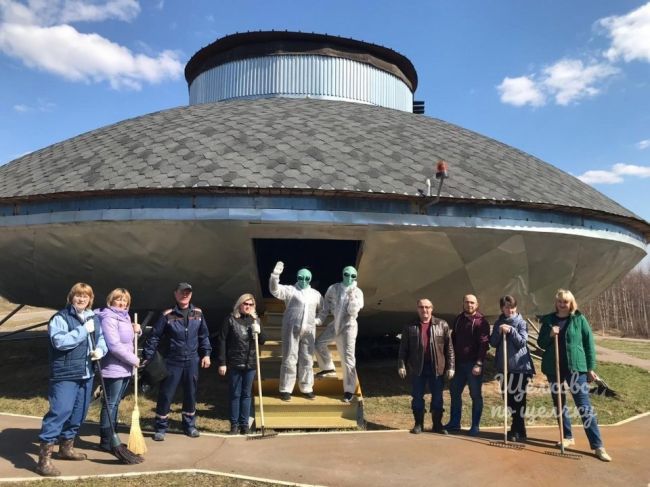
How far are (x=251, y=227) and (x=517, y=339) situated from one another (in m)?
3.83

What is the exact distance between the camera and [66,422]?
488cm

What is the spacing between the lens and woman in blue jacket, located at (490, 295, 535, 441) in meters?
5.68

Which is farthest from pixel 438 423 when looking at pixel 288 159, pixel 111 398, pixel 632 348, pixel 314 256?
pixel 632 348

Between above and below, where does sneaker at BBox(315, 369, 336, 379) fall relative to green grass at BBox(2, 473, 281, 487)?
above

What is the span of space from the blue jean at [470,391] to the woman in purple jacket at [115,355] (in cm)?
370

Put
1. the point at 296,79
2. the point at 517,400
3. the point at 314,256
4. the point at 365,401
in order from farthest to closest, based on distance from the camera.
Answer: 1. the point at 296,79
2. the point at 314,256
3. the point at 365,401
4. the point at 517,400

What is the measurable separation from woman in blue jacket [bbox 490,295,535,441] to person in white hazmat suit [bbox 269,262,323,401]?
2.22 meters

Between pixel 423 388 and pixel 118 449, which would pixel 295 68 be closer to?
pixel 423 388

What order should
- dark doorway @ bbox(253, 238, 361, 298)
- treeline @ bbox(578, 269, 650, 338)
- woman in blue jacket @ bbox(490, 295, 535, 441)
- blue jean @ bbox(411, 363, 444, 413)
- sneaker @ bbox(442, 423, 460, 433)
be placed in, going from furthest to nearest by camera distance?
treeline @ bbox(578, 269, 650, 338) → dark doorway @ bbox(253, 238, 361, 298) → sneaker @ bbox(442, 423, 460, 433) → blue jean @ bbox(411, 363, 444, 413) → woman in blue jacket @ bbox(490, 295, 535, 441)

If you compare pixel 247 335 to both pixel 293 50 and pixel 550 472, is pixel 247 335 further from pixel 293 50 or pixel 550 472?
pixel 293 50

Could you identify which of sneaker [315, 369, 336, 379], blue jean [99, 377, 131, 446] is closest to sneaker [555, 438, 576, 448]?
sneaker [315, 369, 336, 379]

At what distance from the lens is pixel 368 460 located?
502cm

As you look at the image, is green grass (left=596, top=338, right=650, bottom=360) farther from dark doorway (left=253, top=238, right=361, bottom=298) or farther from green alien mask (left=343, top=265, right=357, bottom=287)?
green alien mask (left=343, top=265, right=357, bottom=287)

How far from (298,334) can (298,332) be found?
3cm
